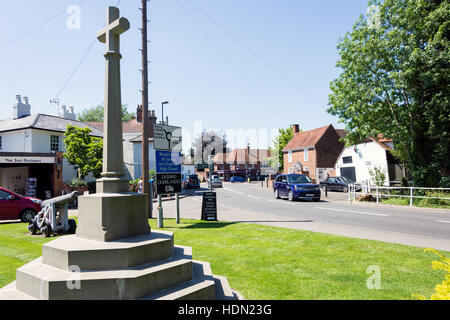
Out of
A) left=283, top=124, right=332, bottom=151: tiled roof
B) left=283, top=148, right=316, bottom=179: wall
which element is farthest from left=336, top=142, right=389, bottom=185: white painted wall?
left=283, top=124, right=332, bottom=151: tiled roof

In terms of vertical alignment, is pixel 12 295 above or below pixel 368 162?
below

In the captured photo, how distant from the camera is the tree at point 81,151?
80.8ft

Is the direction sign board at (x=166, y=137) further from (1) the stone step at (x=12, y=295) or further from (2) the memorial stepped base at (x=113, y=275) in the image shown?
(1) the stone step at (x=12, y=295)

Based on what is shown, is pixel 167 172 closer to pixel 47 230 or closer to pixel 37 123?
pixel 47 230

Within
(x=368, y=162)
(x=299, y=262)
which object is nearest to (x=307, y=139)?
(x=368, y=162)

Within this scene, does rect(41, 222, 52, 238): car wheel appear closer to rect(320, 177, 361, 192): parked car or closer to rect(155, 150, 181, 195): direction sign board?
rect(155, 150, 181, 195): direction sign board

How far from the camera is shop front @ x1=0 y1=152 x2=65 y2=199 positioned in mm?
22998

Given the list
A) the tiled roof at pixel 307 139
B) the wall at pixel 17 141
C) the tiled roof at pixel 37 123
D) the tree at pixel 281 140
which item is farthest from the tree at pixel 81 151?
the tree at pixel 281 140

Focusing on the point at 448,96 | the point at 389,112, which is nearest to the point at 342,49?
the point at 389,112

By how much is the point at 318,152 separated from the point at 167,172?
36.0m

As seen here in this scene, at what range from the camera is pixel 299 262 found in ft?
18.2

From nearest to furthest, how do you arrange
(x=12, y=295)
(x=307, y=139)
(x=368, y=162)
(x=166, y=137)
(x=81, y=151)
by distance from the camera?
(x=12, y=295)
(x=166, y=137)
(x=81, y=151)
(x=368, y=162)
(x=307, y=139)
